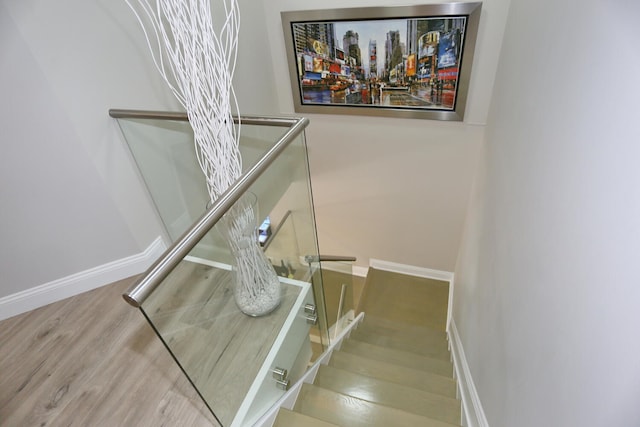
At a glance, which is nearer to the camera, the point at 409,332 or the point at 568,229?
the point at 568,229

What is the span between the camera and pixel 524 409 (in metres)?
1.32

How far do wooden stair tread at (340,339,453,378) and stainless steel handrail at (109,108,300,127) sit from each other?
86.1 inches

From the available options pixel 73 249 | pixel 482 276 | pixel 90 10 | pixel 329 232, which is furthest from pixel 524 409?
pixel 329 232

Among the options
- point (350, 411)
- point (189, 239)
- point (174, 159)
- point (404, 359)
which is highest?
point (189, 239)

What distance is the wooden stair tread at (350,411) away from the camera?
1.92 meters

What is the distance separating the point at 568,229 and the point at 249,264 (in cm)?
133

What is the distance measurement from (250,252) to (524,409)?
4.34 feet

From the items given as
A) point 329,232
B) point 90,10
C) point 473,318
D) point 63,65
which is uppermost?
point 90,10

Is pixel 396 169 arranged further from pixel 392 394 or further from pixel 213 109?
pixel 213 109

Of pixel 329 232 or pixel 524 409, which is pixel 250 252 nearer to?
pixel 524 409

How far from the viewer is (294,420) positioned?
5.97 ft

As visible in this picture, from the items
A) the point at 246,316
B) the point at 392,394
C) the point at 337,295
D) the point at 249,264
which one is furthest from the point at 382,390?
the point at 249,264

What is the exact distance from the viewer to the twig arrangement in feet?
4.33

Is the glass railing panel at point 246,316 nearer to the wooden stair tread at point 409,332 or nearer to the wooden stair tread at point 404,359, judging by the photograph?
the wooden stair tread at point 404,359
